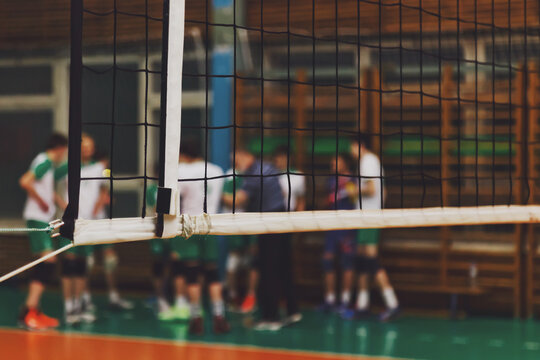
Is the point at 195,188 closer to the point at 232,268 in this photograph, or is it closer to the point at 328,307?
the point at 232,268

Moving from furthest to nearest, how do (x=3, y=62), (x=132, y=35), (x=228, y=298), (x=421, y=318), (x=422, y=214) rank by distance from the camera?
(x=3, y=62)
(x=132, y=35)
(x=228, y=298)
(x=421, y=318)
(x=422, y=214)

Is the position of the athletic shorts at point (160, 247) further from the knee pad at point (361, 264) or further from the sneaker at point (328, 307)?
the knee pad at point (361, 264)

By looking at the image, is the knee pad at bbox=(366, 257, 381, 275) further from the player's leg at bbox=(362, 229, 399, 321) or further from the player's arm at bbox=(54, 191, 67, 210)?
the player's arm at bbox=(54, 191, 67, 210)

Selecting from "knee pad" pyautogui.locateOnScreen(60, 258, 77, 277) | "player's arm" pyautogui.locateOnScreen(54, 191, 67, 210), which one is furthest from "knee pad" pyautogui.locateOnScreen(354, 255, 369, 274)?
"player's arm" pyautogui.locateOnScreen(54, 191, 67, 210)

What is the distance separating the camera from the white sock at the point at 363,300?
6738 mm

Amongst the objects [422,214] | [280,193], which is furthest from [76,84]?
[280,193]

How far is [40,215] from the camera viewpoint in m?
6.16

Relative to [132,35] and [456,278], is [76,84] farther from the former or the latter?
[132,35]

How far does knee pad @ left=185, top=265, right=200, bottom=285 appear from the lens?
606 centimetres

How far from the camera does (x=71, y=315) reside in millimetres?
6414

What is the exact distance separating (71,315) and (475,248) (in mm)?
3526

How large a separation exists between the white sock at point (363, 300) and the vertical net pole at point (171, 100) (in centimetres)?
399

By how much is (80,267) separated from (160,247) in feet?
2.33

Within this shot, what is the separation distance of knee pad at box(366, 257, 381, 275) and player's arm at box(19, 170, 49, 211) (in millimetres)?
2681
